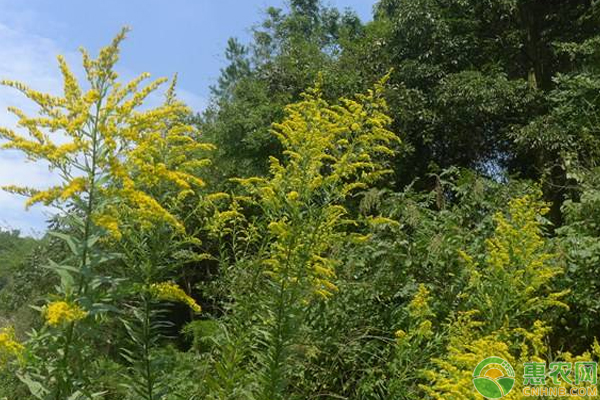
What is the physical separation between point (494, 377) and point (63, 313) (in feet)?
5.73

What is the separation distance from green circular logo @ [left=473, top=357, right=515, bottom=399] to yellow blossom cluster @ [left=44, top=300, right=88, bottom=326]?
1.57 m

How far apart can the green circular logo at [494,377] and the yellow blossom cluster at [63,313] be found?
157cm

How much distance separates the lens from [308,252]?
2689mm

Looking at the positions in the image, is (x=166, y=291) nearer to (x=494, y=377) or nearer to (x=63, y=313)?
(x=63, y=313)

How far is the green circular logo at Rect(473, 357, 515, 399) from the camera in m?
2.37

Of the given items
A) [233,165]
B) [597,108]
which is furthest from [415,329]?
[233,165]

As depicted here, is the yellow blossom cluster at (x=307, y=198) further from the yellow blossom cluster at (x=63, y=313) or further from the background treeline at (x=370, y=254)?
the yellow blossom cluster at (x=63, y=313)

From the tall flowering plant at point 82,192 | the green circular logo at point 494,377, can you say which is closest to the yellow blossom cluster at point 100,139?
the tall flowering plant at point 82,192

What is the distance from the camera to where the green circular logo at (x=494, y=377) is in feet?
7.77

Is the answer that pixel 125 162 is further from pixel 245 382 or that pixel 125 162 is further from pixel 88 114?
pixel 245 382

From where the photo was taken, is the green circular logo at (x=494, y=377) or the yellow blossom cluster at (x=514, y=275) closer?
the green circular logo at (x=494, y=377)

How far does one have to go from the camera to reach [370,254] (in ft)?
15.0

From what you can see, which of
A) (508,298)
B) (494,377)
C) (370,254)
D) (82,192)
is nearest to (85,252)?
(82,192)

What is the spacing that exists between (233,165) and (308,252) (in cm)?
775
